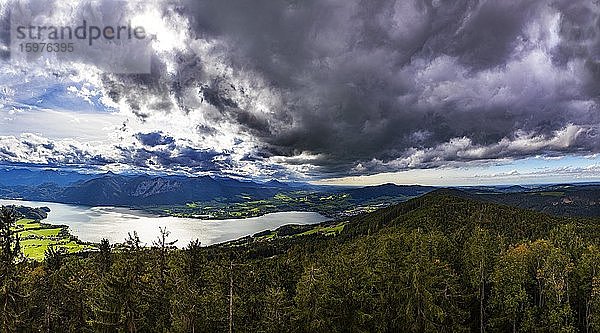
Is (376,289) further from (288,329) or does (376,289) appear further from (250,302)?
(250,302)

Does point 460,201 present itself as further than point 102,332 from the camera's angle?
Yes

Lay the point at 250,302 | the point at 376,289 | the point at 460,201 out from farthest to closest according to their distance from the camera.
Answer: the point at 460,201 → the point at 250,302 → the point at 376,289

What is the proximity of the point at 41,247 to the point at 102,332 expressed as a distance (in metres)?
145

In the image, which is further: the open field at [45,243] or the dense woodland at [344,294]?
the open field at [45,243]

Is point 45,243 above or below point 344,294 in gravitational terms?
below

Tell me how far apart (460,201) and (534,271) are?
122m

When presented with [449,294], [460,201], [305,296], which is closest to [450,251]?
[449,294]

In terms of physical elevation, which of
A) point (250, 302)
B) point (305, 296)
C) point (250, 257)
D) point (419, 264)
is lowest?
point (250, 257)

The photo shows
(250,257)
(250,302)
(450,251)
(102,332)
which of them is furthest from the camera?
(250,257)

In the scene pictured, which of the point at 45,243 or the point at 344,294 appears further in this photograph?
the point at 45,243

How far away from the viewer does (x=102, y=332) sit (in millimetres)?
38531

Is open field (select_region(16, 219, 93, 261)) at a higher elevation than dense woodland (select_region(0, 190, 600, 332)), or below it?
below

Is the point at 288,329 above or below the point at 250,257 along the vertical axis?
above

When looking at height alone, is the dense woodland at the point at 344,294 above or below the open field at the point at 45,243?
above
